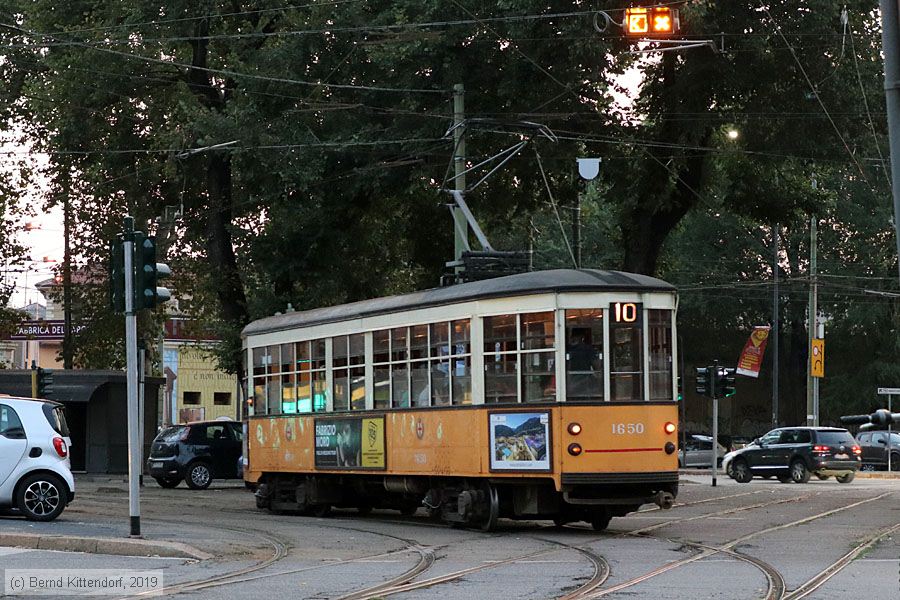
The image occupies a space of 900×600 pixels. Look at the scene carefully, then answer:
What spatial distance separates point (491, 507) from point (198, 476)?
1645cm

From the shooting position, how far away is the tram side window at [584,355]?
59.1ft

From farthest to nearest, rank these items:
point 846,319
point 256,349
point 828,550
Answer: point 846,319, point 256,349, point 828,550

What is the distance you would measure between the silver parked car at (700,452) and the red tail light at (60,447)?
34.0m

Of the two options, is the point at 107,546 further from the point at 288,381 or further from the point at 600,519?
the point at 288,381

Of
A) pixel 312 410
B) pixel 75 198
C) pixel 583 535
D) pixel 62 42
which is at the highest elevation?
pixel 62 42

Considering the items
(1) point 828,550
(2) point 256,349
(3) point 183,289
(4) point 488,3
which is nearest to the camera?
(1) point 828,550

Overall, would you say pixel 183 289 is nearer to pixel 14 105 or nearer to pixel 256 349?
pixel 14 105

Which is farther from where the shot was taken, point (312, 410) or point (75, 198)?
point (75, 198)

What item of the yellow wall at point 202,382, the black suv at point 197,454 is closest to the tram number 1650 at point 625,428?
the black suv at point 197,454

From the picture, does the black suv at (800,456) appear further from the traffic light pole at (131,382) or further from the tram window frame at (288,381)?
the traffic light pole at (131,382)

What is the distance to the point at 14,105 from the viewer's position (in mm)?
37000

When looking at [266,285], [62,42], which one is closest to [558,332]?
[266,285]

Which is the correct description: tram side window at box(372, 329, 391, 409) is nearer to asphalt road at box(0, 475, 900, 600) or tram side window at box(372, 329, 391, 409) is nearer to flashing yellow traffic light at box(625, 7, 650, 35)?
asphalt road at box(0, 475, 900, 600)

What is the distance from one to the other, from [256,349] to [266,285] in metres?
8.50
